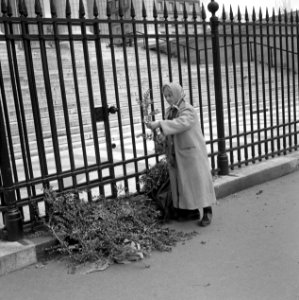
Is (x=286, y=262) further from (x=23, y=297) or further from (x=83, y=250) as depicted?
(x=23, y=297)

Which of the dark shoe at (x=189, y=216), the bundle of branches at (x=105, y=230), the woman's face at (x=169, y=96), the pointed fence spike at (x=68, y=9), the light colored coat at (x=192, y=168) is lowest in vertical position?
the dark shoe at (x=189, y=216)

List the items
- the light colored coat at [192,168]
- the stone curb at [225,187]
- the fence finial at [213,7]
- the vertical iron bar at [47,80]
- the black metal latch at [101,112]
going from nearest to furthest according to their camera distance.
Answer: the stone curb at [225,187]
the vertical iron bar at [47,80]
the light colored coat at [192,168]
the black metal latch at [101,112]
the fence finial at [213,7]

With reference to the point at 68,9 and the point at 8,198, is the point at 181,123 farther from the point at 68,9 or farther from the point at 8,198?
the point at 8,198

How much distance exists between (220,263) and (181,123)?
1367 mm

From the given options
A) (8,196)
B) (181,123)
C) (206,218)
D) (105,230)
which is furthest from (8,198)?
(206,218)

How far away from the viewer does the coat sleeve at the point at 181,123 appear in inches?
167

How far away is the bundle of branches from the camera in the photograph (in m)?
3.85

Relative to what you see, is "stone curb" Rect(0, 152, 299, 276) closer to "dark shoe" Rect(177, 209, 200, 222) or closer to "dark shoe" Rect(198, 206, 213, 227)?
"dark shoe" Rect(177, 209, 200, 222)

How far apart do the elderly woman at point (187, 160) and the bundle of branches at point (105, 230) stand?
342 mm

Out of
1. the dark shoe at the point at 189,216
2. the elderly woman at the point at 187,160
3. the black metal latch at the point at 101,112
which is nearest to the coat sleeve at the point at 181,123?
the elderly woman at the point at 187,160

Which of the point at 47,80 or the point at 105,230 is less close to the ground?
the point at 47,80

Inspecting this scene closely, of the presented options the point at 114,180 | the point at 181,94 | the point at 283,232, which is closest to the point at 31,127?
the point at 114,180

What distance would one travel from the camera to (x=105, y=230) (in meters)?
4.02

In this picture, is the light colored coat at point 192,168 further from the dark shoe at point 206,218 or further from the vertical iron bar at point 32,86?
the vertical iron bar at point 32,86
